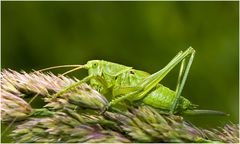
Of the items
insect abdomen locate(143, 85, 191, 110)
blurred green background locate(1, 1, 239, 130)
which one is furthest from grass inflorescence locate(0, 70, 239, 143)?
blurred green background locate(1, 1, 239, 130)

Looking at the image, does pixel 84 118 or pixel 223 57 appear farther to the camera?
pixel 223 57

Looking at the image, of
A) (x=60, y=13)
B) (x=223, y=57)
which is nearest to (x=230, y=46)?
(x=223, y=57)

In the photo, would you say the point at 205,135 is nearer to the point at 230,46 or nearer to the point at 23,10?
the point at 230,46

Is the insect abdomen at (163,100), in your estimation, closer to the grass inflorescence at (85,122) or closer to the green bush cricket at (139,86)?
the green bush cricket at (139,86)

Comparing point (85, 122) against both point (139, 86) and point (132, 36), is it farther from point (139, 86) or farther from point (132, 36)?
point (132, 36)

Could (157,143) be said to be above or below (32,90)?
below

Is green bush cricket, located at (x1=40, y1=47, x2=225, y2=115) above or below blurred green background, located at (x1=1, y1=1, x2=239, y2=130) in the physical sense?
below

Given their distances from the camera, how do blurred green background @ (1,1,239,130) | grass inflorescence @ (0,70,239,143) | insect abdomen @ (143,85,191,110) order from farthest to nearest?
1. blurred green background @ (1,1,239,130)
2. insect abdomen @ (143,85,191,110)
3. grass inflorescence @ (0,70,239,143)

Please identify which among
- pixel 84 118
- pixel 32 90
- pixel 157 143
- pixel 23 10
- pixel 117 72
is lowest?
pixel 157 143

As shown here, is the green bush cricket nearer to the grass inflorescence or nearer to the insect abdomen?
the insect abdomen
